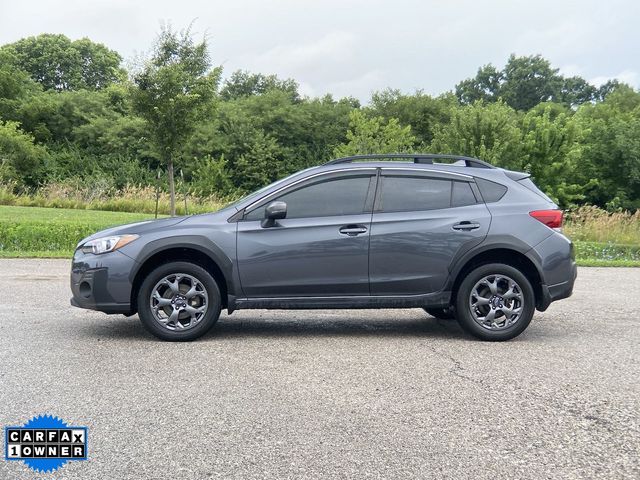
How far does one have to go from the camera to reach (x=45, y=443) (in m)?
3.80

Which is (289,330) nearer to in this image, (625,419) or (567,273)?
(567,273)

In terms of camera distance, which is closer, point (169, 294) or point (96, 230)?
point (169, 294)

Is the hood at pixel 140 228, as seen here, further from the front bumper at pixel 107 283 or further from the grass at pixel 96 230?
the grass at pixel 96 230

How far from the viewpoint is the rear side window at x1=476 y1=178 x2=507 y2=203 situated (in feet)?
22.4

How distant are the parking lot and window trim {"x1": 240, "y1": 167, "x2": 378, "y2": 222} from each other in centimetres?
128

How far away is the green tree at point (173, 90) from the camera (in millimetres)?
18078

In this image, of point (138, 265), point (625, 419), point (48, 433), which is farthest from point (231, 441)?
point (138, 265)

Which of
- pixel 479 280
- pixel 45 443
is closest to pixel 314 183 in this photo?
pixel 479 280

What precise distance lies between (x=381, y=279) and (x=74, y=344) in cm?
297

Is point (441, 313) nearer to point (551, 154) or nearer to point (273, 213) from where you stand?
point (273, 213)

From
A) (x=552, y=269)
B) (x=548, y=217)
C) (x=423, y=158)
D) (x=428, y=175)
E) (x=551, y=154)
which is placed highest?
(x=551, y=154)

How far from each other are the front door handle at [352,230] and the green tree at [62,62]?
248 feet

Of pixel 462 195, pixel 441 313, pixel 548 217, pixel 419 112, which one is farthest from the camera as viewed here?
pixel 419 112

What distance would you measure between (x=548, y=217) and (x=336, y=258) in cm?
217
